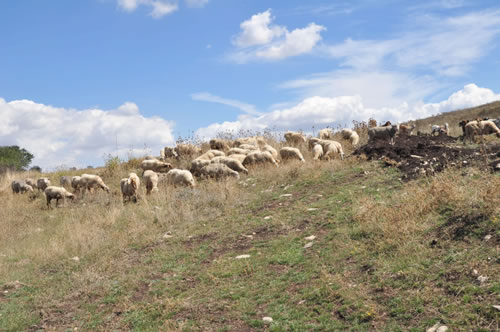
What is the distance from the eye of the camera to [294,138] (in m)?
21.1

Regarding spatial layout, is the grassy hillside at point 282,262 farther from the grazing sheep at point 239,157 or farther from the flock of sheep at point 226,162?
the grazing sheep at point 239,157

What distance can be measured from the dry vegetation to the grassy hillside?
0.03 m

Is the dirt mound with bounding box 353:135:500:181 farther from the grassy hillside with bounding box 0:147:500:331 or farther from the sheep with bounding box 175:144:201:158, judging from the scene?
the sheep with bounding box 175:144:201:158

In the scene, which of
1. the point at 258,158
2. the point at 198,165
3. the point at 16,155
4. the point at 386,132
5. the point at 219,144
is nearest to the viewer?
the point at 386,132

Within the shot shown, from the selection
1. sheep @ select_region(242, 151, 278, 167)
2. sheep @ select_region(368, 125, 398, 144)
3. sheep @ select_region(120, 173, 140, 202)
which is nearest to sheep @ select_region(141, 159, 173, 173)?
sheep @ select_region(120, 173, 140, 202)

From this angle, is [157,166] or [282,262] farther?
[157,166]

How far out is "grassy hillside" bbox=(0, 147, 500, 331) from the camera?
16.8 ft

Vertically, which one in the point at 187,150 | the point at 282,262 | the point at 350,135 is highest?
the point at 187,150

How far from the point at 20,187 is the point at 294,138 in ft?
44.0

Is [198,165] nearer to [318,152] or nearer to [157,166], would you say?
[157,166]

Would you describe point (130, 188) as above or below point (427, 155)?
below

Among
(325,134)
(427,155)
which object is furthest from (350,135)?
(427,155)

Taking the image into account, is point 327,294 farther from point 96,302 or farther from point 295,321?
point 96,302

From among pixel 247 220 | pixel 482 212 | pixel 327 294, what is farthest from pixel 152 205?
pixel 482 212
